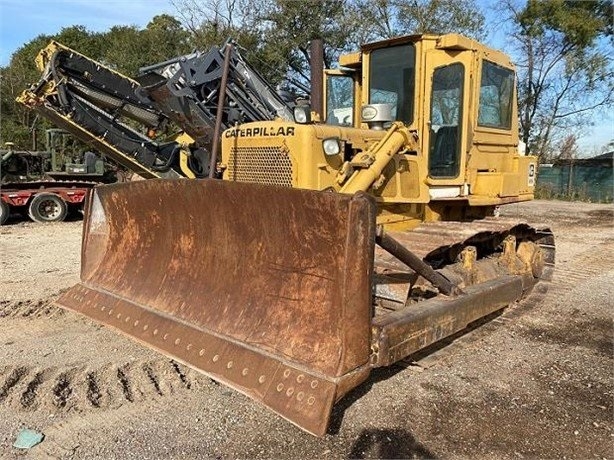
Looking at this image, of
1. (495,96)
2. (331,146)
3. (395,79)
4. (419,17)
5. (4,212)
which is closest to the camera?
(331,146)

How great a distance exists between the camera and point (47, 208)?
12.5 m

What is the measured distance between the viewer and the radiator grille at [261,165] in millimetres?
4200

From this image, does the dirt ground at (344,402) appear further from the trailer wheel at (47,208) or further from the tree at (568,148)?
the tree at (568,148)

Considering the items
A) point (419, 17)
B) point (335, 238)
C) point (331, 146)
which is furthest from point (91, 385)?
point (419, 17)

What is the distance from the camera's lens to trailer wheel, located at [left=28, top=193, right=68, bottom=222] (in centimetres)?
1217

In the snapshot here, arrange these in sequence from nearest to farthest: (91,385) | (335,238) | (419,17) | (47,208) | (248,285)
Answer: (335,238)
(248,285)
(91,385)
(47,208)
(419,17)

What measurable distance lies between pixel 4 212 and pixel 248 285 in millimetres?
10305

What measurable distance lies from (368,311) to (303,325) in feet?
1.28

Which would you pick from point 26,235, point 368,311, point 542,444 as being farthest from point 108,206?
point 26,235

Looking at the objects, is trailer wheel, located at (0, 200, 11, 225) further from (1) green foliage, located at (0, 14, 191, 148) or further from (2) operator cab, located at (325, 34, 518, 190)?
(1) green foliage, located at (0, 14, 191, 148)

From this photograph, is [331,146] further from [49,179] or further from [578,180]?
[578,180]

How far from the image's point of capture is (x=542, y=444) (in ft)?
10.0

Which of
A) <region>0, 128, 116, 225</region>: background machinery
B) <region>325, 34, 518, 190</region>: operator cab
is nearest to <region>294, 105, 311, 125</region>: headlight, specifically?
<region>325, 34, 518, 190</region>: operator cab

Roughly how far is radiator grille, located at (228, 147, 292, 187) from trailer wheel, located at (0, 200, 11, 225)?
9.10 meters
